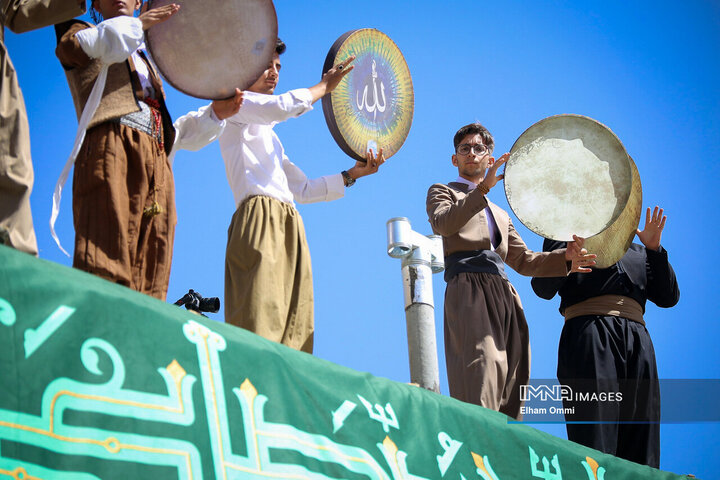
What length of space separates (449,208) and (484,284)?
48cm

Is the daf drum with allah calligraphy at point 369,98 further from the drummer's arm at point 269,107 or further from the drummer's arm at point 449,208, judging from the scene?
the drummer's arm at point 269,107

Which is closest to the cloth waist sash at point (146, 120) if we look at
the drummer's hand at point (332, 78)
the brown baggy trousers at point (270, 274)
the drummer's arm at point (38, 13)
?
the drummer's arm at point (38, 13)

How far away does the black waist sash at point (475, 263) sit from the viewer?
517 cm

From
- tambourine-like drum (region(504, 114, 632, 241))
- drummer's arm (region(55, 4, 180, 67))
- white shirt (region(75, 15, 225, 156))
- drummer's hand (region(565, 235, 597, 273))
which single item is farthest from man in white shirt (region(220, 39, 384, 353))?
drummer's hand (region(565, 235, 597, 273))

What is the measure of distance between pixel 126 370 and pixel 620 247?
12.2 feet

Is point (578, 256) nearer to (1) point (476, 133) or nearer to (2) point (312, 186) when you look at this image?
(1) point (476, 133)

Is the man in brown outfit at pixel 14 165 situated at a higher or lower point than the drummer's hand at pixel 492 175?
lower

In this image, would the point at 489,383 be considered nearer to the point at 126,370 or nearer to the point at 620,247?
the point at 620,247

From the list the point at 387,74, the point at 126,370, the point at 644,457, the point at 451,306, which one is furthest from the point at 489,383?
the point at 126,370

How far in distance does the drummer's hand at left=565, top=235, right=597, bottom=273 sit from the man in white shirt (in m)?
1.75

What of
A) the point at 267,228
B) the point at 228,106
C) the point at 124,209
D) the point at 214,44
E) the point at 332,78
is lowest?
the point at 124,209

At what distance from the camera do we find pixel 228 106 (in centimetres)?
429

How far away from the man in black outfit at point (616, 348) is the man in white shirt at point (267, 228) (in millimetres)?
1793

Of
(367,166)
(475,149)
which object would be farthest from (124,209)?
(475,149)
